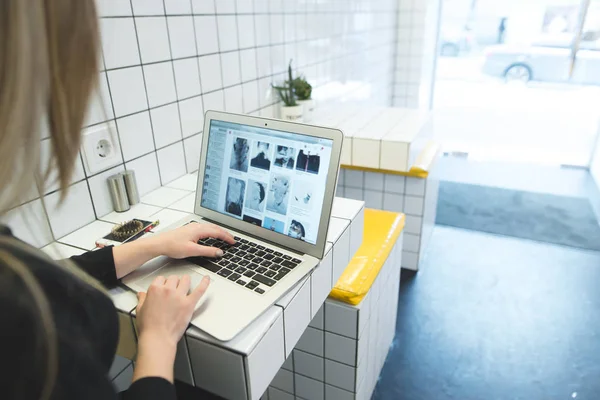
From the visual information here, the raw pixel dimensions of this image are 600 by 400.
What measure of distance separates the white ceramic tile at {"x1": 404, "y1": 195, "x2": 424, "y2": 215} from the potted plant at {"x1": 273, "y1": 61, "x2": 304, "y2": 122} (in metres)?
0.65

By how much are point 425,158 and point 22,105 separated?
182 cm

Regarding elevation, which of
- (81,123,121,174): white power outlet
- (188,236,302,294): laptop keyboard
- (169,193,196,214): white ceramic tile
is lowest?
(169,193,196,214): white ceramic tile

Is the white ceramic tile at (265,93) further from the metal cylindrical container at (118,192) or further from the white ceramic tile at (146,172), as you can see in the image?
the metal cylindrical container at (118,192)

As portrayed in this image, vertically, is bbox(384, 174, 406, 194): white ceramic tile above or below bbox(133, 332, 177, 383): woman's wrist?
below

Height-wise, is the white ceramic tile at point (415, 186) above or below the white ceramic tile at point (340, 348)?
above

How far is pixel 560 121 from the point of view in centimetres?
461

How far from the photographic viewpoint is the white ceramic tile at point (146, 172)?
1.15 m

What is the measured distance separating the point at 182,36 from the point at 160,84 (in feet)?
0.56

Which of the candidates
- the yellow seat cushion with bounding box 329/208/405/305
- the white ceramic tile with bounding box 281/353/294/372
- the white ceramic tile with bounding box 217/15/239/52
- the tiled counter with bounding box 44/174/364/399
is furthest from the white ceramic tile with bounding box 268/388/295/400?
the white ceramic tile with bounding box 217/15/239/52

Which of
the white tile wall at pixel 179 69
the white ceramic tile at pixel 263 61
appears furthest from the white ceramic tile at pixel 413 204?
the white ceramic tile at pixel 263 61

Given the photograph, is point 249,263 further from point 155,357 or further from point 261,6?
point 261,6

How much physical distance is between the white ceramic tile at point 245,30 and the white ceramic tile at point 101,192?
69 cm

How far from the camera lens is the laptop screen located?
806 millimetres

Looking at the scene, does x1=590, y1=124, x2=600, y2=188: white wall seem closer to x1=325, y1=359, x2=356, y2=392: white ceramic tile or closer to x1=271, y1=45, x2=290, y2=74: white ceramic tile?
x1=271, y1=45, x2=290, y2=74: white ceramic tile
